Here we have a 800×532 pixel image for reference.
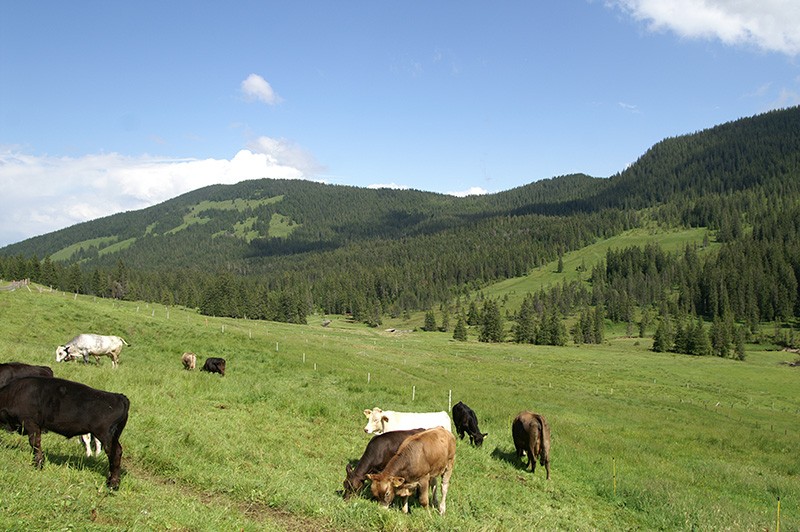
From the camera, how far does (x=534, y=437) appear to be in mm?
15930

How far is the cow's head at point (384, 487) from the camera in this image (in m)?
10.0

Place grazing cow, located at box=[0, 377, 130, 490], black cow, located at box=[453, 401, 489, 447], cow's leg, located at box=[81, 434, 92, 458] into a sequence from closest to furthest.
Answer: grazing cow, located at box=[0, 377, 130, 490]
cow's leg, located at box=[81, 434, 92, 458]
black cow, located at box=[453, 401, 489, 447]

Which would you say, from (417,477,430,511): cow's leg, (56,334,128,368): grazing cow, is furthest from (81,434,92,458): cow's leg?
(56,334,128,368): grazing cow

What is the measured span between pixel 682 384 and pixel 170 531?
67320mm

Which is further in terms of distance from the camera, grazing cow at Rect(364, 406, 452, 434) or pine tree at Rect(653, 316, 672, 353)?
pine tree at Rect(653, 316, 672, 353)

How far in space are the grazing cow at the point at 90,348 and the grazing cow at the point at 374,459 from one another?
18.0 meters

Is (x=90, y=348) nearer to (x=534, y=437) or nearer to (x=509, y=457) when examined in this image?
(x=509, y=457)

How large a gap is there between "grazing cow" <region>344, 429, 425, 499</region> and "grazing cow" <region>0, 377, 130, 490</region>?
193 inches

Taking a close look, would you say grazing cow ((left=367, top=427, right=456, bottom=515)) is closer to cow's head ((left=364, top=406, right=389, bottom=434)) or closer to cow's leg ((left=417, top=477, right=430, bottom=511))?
cow's leg ((left=417, top=477, right=430, bottom=511))

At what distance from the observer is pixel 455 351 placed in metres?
81.1

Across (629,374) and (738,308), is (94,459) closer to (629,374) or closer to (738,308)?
(629,374)

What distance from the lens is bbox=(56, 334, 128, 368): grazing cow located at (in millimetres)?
23034

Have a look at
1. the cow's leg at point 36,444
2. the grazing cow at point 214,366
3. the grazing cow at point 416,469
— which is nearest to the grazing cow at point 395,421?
the grazing cow at point 416,469

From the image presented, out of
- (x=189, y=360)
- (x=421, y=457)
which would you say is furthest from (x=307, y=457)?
(x=189, y=360)
